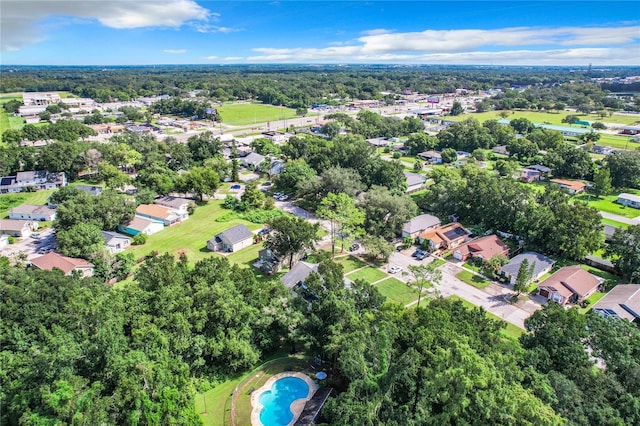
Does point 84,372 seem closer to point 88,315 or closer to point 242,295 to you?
point 88,315

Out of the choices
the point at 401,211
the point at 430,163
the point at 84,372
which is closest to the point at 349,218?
the point at 401,211

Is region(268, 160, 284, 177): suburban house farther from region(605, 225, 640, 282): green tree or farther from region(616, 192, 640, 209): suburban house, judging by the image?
region(616, 192, 640, 209): suburban house

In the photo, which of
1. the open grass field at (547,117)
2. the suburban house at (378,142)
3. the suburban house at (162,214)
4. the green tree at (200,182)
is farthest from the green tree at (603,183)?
the open grass field at (547,117)

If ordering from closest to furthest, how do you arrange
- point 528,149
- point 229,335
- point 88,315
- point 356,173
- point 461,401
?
point 461,401 < point 88,315 < point 229,335 < point 356,173 < point 528,149

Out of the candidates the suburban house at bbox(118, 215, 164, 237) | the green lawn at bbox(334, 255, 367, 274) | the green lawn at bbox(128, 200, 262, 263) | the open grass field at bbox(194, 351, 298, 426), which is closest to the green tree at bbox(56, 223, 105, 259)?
the green lawn at bbox(128, 200, 262, 263)

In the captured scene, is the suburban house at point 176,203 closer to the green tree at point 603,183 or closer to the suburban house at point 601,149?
the green tree at point 603,183

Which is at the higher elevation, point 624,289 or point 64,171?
point 64,171

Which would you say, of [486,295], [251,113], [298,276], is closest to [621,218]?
[486,295]
